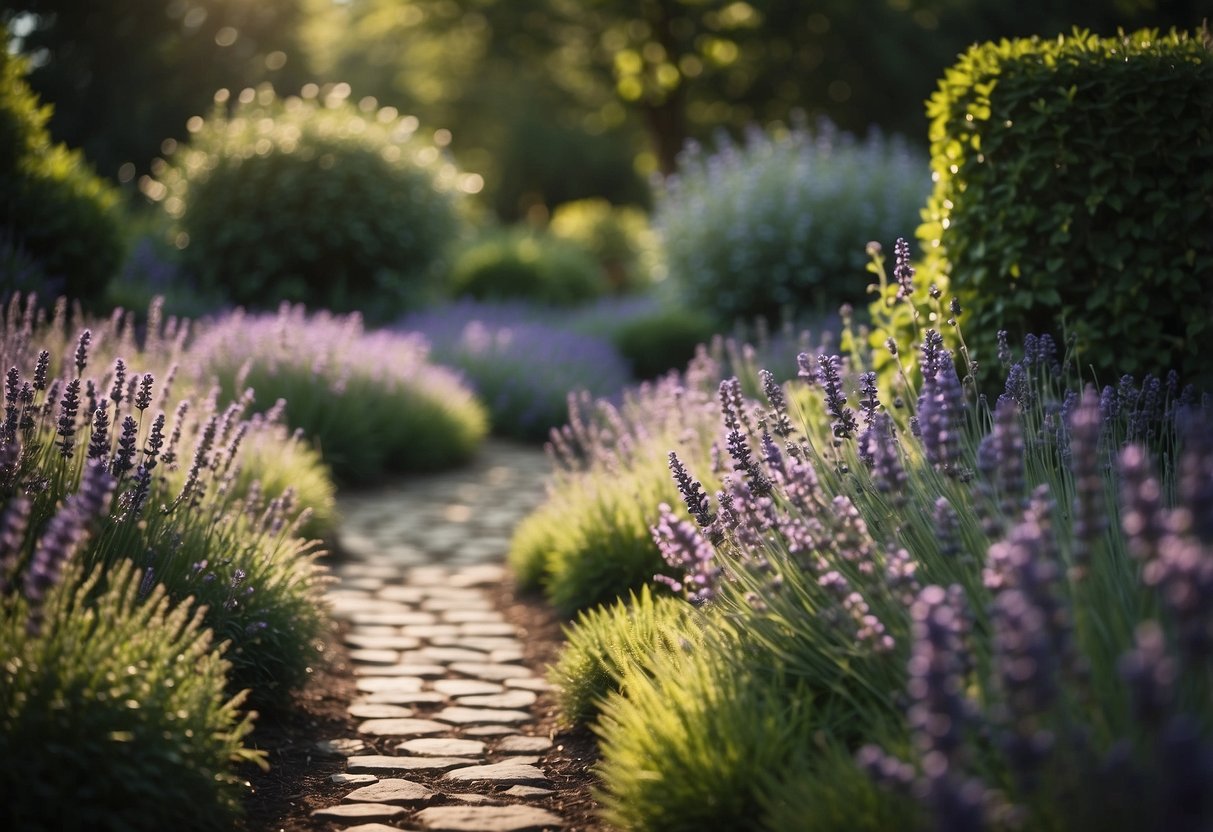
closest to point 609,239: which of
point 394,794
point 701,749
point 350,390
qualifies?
point 350,390

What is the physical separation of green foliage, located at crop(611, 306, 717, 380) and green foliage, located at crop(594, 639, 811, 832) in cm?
886

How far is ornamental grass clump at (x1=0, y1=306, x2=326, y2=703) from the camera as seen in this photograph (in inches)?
128

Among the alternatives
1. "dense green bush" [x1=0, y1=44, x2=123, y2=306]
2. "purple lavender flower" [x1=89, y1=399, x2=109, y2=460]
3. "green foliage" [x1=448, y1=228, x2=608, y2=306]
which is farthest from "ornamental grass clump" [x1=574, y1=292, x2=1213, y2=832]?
"green foliage" [x1=448, y1=228, x2=608, y2=306]

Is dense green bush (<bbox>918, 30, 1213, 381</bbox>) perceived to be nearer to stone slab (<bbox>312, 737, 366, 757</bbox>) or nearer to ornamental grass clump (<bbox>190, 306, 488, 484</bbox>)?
stone slab (<bbox>312, 737, 366, 757</bbox>)

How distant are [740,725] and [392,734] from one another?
1.55m

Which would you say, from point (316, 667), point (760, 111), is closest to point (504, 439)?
point (316, 667)

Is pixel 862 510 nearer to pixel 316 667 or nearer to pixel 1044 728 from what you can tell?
pixel 1044 728

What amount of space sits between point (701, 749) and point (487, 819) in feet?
2.34

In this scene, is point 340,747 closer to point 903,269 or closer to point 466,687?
point 466,687

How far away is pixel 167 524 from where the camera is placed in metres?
3.61

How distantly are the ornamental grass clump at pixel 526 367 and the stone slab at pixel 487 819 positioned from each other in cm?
651

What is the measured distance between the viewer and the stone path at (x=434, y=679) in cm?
307

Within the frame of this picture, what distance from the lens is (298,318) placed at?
8305 mm

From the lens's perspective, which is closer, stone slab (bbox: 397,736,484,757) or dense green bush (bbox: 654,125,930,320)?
stone slab (bbox: 397,736,484,757)
